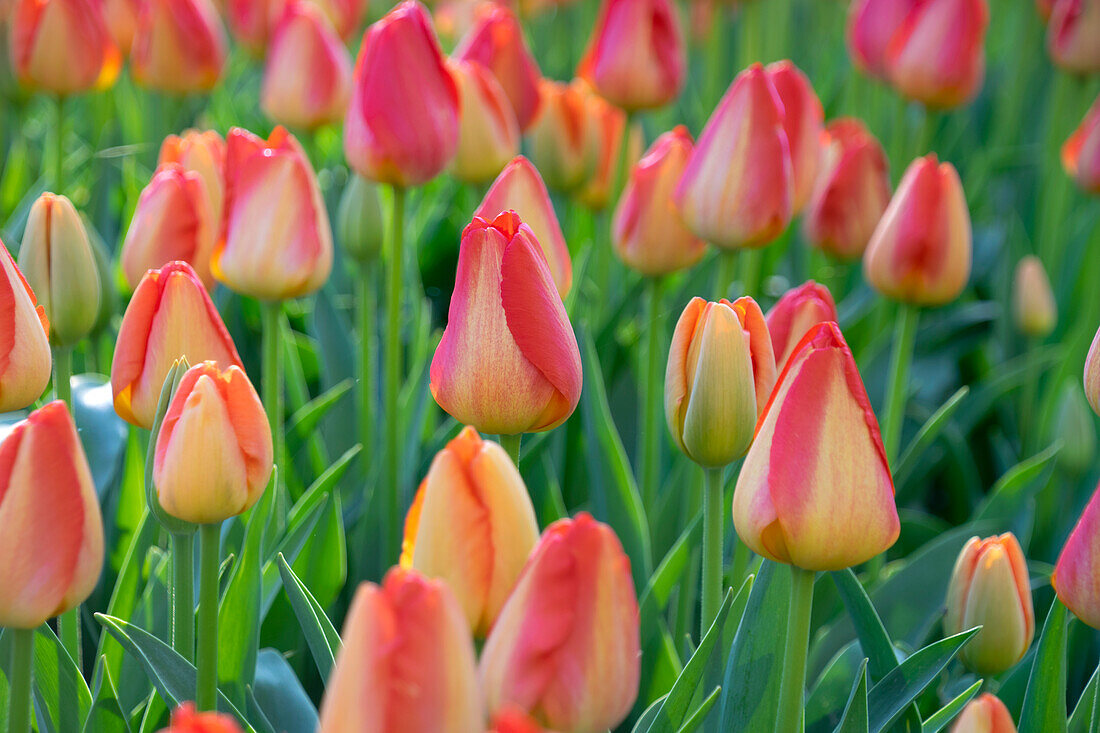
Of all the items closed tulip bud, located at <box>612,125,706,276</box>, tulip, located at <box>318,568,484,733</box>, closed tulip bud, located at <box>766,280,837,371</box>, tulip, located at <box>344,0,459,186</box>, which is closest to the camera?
tulip, located at <box>318,568,484,733</box>

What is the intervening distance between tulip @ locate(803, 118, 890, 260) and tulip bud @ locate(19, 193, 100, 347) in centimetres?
99

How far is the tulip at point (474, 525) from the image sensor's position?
2.19 ft

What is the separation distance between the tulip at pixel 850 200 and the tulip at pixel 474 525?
1.08m

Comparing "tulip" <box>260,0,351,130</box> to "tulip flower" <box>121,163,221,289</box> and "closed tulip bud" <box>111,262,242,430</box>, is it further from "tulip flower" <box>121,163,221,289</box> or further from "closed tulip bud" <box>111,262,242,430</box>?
"closed tulip bud" <box>111,262,242,430</box>

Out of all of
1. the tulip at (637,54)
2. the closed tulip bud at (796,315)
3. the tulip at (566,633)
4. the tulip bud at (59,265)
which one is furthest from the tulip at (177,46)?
the tulip at (566,633)

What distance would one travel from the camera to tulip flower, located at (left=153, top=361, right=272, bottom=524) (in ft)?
2.44

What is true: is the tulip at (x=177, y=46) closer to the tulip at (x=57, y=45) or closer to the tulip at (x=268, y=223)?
the tulip at (x=57, y=45)

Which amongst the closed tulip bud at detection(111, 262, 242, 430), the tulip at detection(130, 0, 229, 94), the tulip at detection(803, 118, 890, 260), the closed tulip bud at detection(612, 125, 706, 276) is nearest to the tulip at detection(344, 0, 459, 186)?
the closed tulip bud at detection(612, 125, 706, 276)

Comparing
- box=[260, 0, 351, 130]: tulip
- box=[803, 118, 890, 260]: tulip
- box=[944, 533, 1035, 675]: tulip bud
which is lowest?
box=[944, 533, 1035, 675]: tulip bud

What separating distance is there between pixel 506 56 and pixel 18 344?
1.06m

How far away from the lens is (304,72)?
1703mm

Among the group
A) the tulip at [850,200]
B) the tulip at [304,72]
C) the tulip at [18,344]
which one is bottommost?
the tulip at [850,200]

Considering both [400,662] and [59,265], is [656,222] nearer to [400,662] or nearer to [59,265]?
[59,265]

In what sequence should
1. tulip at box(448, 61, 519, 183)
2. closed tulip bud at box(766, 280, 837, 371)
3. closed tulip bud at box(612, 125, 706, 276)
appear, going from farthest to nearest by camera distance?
1. tulip at box(448, 61, 519, 183)
2. closed tulip bud at box(612, 125, 706, 276)
3. closed tulip bud at box(766, 280, 837, 371)
